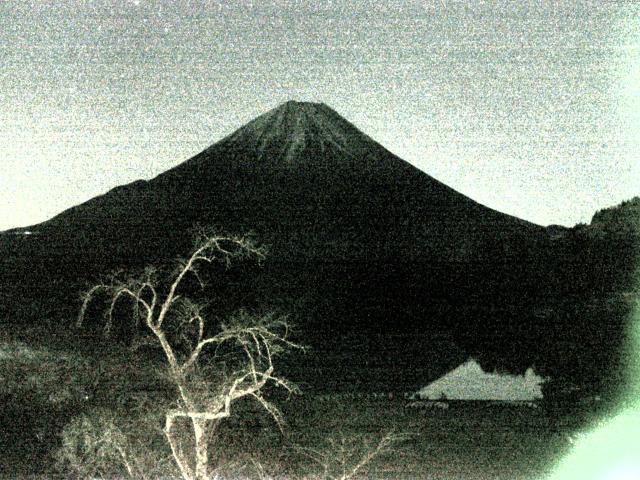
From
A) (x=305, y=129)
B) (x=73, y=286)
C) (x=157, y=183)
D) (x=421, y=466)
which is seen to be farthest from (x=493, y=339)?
(x=305, y=129)

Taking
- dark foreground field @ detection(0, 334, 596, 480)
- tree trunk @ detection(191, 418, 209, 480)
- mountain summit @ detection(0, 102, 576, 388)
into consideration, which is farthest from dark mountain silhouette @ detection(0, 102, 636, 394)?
tree trunk @ detection(191, 418, 209, 480)

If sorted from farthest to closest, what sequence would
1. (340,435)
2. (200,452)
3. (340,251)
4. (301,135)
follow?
1. (301,135)
2. (340,251)
3. (340,435)
4. (200,452)

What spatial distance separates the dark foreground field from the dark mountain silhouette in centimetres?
422

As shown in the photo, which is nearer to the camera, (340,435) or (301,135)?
(340,435)

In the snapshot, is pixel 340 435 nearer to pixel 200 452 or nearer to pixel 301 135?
pixel 200 452

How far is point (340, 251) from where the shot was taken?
53.3 m

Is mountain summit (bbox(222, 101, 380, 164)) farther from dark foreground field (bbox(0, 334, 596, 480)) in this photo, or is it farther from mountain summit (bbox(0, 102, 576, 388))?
dark foreground field (bbox(0, 334, 596, 480))

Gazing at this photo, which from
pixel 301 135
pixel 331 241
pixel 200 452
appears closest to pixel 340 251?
pixel 331 241

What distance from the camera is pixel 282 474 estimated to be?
28.5 feet

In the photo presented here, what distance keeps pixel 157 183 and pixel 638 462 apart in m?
63.2

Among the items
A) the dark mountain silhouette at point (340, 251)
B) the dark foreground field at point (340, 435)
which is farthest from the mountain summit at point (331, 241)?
the dark foreground field at point (340, 435)

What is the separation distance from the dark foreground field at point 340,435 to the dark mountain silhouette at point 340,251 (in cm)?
422

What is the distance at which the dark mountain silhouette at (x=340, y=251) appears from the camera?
23.1 meters

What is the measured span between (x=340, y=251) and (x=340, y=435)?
4344 cm
